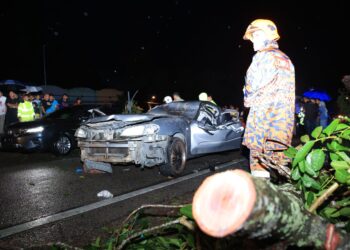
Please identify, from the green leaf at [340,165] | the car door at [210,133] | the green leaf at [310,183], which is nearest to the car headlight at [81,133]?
the car door at [210,133]

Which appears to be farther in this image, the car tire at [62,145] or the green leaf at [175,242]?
the car tire at [62,145]

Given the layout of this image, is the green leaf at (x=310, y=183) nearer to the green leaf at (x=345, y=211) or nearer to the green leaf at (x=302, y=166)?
the green leaf at (x=302, y=166)

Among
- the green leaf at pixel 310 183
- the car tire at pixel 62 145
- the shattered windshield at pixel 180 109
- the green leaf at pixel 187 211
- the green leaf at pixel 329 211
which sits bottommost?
the car tire at pixel 62 145

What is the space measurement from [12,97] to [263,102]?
11.6 metres

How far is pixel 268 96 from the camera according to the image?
11.2 ft

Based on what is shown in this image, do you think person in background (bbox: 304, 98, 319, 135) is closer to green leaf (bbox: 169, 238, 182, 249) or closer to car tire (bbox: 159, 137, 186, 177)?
car tire (bbox: 159, 137, 186, 177)

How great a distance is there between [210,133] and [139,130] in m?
2.05

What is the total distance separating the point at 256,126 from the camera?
3.49 meters

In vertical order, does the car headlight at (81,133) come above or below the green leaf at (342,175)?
below

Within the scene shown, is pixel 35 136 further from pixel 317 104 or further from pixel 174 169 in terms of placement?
pixel 317 104

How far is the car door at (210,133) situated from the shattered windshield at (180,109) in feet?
0.44

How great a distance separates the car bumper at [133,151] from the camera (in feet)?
19.5

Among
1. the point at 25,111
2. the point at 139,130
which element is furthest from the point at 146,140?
the point at 25,111

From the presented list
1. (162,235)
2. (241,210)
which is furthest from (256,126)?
(241,210)
